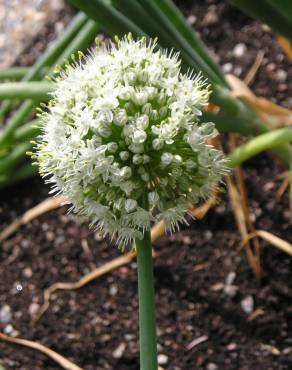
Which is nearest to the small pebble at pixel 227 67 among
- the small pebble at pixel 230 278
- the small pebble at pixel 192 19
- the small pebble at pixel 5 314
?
the small pebble at pixel 192 19

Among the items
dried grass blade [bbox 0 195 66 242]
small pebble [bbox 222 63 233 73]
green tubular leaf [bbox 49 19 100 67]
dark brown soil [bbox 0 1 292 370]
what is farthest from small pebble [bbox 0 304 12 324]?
small pebble [bbox 222 63 233 73]

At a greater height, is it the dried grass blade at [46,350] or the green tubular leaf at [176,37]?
the green tubular leaf at [176,37]

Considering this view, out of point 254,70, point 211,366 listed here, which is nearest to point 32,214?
point 211,366

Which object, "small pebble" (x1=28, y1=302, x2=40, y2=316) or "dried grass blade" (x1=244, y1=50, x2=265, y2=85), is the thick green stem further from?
"dried grass blade" (x1=244, y1=50, x2=265, y2=85)

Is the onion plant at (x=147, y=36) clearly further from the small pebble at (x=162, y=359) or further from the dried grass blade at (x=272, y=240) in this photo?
the small pebble at (x=162, y=359)

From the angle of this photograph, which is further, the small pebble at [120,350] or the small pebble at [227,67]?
the small pebble at [227,67]

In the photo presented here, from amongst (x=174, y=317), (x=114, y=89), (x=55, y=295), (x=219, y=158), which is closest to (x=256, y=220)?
(x=174, y=317)
